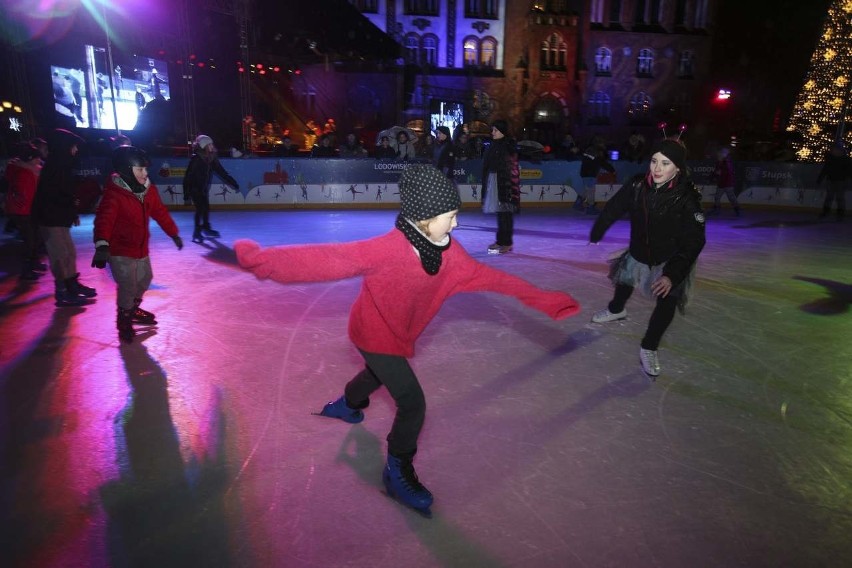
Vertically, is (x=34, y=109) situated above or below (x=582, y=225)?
above

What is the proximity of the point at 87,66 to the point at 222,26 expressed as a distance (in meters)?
4.10

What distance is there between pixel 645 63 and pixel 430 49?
12364 mm

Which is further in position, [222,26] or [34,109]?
[222,26]

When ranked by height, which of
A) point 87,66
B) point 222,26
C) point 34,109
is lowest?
point 34,109

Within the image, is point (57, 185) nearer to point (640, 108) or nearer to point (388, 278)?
point (388, 278)

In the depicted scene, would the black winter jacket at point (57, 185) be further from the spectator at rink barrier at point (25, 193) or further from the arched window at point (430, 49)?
the arched window at point (430, 49)

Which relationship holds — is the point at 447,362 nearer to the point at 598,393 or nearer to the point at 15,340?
the point at 598,393

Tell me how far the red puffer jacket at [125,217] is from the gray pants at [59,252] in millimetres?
1573

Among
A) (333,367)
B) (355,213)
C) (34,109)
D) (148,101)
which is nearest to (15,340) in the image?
(333,367)

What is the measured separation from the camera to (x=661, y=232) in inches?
144

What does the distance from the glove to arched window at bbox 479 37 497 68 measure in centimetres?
2902

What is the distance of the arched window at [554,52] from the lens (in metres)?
29.7

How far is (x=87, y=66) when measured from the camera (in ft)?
45.9

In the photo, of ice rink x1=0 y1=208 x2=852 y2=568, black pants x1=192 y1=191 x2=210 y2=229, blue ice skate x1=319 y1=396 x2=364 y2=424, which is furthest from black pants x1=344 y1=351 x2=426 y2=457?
black pants x1=192 y1=191 x2=210 y2=229
